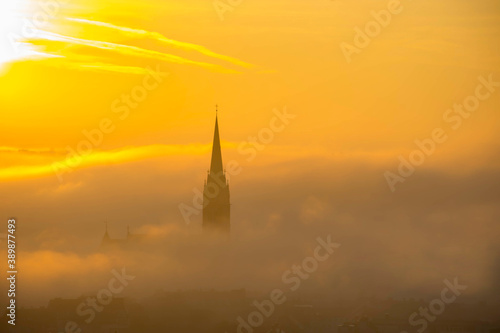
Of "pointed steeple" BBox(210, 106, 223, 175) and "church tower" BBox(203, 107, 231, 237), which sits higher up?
"pointed steeple" BBox(210, 106, 223, 175)

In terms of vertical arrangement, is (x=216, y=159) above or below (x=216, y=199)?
above

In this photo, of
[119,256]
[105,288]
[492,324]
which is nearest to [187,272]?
[119,256]

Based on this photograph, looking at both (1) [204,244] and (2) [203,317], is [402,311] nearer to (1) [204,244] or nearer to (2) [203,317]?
(2) [203,317]

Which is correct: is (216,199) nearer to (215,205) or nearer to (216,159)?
(215,205)

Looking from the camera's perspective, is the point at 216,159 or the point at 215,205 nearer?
the point at 216,159

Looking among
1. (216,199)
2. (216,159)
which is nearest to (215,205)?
(216,199)

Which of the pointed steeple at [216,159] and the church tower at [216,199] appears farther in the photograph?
the church tower at [216,199]

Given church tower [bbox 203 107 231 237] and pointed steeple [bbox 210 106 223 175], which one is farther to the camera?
church tower [bbox 203 107 231 237]

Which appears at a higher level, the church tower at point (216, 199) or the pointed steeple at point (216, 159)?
the pointed steeple at point (216, 159)
